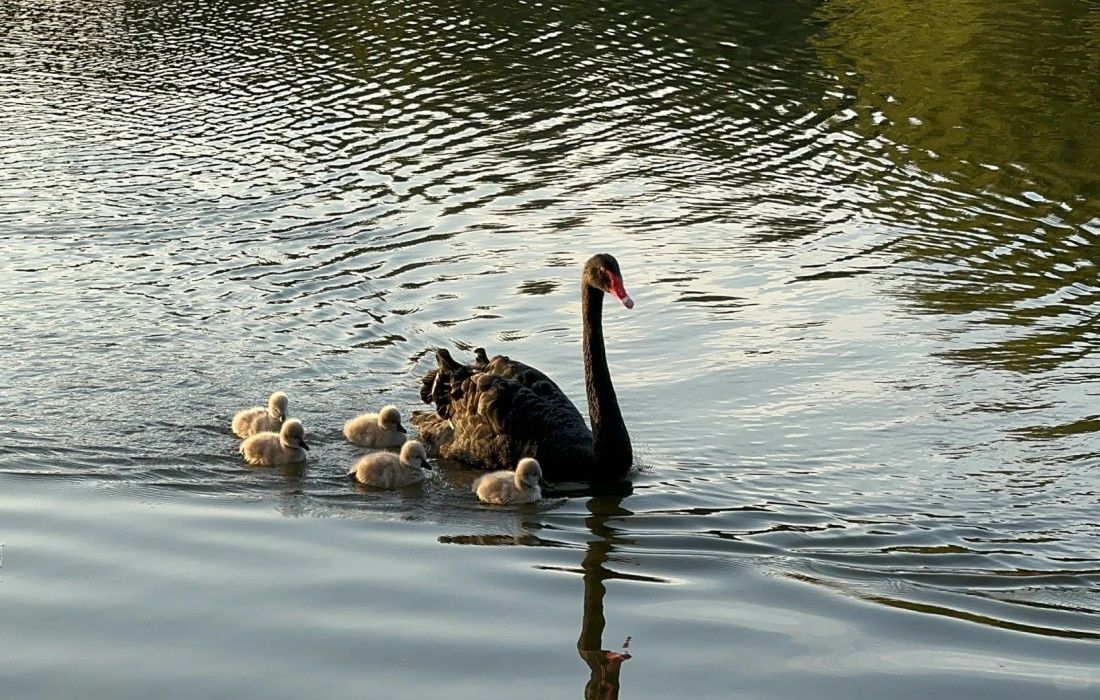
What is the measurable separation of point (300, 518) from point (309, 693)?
1.98 meters

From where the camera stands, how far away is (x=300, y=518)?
7.25m

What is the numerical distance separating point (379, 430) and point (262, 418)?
622mm

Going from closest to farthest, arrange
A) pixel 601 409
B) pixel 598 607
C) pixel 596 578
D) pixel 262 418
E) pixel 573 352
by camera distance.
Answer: pixel 598 607
pixel 596 578
pixel 601 409
pixel 262 418
pixel 573 352

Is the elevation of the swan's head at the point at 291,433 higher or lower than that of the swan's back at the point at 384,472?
higher

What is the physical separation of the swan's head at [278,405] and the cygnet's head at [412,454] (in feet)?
2.84

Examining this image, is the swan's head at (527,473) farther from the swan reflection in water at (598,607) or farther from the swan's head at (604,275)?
the swan's head at (604,275)

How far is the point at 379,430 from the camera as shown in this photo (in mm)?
8133

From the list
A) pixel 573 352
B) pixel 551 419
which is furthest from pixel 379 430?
pixel 573 352

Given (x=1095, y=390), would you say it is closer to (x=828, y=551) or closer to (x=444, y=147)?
(x=828, y=551)

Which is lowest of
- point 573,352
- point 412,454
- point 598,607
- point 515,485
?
point 598,607

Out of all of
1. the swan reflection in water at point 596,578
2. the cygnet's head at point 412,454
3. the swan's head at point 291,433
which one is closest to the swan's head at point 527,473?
the swan reflection in water at point 596,578

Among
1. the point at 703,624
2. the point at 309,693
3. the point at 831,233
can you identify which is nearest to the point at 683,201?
the point at 831,233

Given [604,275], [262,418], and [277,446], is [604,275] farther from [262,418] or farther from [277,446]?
[262,418]

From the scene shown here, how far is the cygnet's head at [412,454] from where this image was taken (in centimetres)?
767
